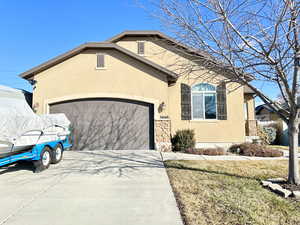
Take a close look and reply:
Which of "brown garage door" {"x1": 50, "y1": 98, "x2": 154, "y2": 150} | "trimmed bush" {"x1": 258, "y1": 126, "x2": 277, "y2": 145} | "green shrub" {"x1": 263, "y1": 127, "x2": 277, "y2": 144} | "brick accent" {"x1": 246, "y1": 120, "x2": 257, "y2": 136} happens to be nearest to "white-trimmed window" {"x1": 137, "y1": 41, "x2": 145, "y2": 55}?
"brown garage door" {"x1": 50, "y1": 98, "x2": 154, "y2": 150}

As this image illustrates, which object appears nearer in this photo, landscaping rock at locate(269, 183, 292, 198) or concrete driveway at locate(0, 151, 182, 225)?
concrete driveway at locate(0, 151, 182, 225)

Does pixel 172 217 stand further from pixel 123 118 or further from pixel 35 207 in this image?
pixel 123 118

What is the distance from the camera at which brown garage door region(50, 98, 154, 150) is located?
1075 cm

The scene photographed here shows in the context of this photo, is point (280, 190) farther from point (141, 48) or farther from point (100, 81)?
point (141, 48)

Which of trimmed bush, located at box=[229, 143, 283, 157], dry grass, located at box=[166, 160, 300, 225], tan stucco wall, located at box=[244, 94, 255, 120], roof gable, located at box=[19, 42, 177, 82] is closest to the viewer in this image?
dry grass, located at box=[166, 160, 300, 225]

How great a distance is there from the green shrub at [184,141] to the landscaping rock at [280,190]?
570 cm

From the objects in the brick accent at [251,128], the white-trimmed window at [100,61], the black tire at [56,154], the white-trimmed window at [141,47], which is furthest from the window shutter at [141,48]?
the brick accent at [251,128]

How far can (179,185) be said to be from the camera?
5.05 m

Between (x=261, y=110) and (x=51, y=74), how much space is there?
2946cm

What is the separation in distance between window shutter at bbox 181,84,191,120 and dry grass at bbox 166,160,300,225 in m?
5.28

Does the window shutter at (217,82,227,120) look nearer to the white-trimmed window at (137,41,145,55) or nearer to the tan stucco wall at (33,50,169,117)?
the tan stucco wall at (33,50,169,117)

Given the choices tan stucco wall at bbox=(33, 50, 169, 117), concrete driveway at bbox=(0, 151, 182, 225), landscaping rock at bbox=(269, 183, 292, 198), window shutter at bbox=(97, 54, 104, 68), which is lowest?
concrete driveway at bbox=(0, 151, 182, 225)

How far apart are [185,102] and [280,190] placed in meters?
7.90

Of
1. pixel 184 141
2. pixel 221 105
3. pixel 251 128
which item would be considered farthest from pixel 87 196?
pixel 251 128
